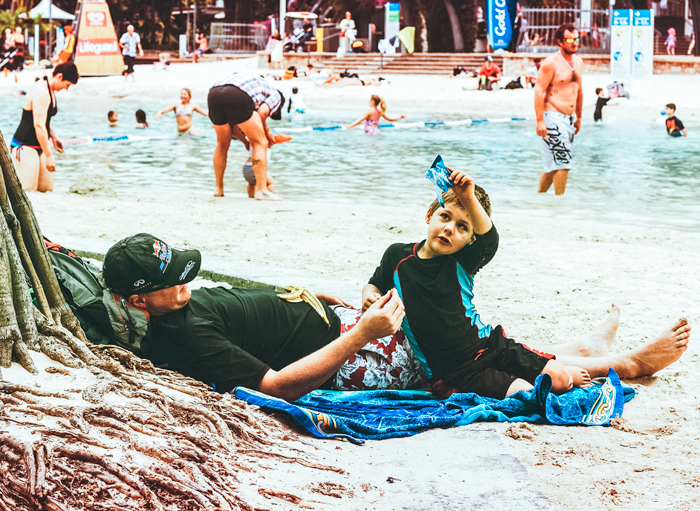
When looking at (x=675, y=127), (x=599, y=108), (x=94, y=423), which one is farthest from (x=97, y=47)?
(x=94, y=423)

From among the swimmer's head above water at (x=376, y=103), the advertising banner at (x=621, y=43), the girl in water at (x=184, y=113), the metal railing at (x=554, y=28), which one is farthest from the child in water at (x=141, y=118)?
the metal railing at (x=554, y=28)

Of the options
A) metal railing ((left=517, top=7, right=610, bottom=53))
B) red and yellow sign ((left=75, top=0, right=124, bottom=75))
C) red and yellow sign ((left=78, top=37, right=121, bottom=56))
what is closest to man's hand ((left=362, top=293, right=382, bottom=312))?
metal railing ((left=517, top=7, right=610, bottom=53))

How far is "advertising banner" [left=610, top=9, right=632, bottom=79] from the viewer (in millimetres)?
26469

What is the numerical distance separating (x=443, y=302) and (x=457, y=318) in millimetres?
94

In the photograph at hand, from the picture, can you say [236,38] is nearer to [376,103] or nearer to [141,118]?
[141,118]

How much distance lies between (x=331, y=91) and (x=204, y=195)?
839 inches

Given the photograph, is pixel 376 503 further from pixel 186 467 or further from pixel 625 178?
pixel 625 178

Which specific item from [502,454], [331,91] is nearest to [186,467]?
[502,454]

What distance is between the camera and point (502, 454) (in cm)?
328

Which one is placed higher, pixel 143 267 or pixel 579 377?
pixel 143 267

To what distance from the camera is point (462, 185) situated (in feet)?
12.3

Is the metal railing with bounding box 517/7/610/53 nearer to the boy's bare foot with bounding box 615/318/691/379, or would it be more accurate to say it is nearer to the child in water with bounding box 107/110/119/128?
the child in water with bounding box 107/110/119/128

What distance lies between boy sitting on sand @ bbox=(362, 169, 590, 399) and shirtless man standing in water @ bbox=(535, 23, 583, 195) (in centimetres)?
714

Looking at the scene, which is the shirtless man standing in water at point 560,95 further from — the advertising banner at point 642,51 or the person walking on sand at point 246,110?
the advertising banner at point 642,51
